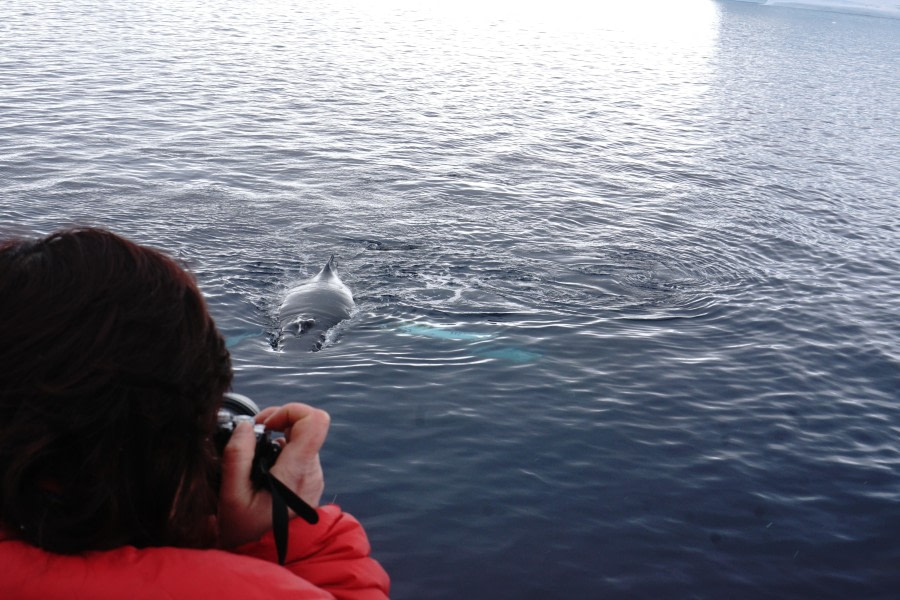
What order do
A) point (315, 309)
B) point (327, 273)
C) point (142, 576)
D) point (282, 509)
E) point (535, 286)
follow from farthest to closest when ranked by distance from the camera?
point (535, 286)
point (327, 273)
point (315, 309)
point (282, 509)
point (142, 576)

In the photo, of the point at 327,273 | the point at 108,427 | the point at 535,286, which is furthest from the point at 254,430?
the point at 535,286

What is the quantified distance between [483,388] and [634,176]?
526 inches

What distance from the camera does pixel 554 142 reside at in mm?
24750

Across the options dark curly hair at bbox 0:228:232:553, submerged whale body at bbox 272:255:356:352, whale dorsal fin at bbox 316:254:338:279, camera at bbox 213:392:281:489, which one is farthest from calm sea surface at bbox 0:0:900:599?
camera at bbox 213:392:281:489

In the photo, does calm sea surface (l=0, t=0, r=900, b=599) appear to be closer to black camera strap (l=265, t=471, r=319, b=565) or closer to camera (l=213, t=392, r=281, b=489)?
camera (l=213, t=392, r=281, b=489)

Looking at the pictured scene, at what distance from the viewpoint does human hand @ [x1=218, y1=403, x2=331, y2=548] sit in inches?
82.7

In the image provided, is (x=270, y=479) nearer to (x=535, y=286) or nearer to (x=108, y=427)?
(x=108, y=427)

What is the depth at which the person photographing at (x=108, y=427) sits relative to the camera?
1.78m

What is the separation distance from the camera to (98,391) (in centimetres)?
181

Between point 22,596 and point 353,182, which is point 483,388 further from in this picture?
point 353,182

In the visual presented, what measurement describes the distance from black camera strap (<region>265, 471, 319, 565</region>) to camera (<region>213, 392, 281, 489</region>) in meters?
0.03

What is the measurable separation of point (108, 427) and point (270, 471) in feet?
1.54

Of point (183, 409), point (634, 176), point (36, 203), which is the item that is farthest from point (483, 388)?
point (634, 176)

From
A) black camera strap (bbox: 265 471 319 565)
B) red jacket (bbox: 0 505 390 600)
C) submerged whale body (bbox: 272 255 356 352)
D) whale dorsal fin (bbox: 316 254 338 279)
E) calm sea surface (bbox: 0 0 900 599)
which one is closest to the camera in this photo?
red jacket (bbox: 0 505 390 600)
